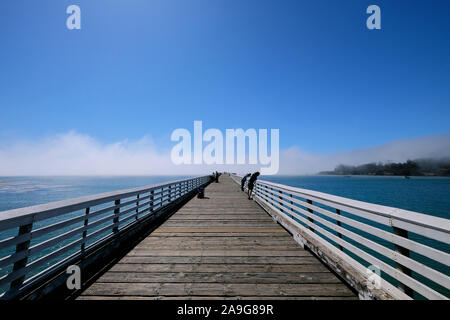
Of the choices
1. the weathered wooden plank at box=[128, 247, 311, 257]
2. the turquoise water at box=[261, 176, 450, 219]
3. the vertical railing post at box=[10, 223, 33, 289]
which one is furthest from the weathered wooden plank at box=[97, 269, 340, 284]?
the turquoise water at box=[261, 176, 450, 219]

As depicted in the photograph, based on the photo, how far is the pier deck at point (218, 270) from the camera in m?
3.06

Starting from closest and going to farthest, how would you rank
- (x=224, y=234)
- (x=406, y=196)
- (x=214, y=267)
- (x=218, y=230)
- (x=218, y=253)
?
(x=214, y=267) < (x=218, y=253) < (x=224, y=234) < (x=218, y=230) < (x=406, y=196)

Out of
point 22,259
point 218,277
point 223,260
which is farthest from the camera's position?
point 223,260

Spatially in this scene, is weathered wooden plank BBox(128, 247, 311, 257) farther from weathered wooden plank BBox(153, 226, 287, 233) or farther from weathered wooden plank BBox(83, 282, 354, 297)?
weathered wooden plank BBox(153, 226, 287, 233)

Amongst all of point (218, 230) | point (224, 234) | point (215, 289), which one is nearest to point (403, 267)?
point (215, 289)

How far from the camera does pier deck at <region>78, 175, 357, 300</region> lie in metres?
3.06

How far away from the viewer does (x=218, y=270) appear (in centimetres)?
369

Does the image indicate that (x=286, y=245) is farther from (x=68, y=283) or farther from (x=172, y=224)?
(x=68, y=283)

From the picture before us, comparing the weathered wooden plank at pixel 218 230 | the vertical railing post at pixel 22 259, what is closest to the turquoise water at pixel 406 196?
the weathered wooden plank at pixel 218 230

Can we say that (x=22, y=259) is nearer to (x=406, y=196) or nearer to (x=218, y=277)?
(x=218, y=277)

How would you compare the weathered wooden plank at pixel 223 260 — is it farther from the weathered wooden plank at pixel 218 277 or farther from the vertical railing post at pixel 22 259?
the vertical railing post at pixel 22 259

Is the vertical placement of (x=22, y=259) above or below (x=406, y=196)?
above

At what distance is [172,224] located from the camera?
6.55 metres
